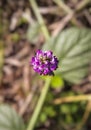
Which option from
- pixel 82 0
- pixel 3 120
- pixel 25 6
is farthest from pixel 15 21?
pixel 3 120

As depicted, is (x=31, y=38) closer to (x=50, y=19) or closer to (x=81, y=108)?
(x=50, y=19)

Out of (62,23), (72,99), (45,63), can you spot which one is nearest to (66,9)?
(62,23)

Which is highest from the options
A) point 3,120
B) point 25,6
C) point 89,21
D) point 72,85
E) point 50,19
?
point 25,6

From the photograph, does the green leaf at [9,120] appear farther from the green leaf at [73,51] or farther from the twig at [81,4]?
the twig at [81,4]

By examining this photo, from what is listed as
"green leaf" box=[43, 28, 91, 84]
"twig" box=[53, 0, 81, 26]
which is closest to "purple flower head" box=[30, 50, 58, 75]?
"green leaf" box=[43, 28, 91, 84]

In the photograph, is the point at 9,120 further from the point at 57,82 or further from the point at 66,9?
the point at 66,9

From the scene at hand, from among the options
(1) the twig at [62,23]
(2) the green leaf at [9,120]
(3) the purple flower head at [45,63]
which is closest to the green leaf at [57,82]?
(1) the twig at [62,23]
